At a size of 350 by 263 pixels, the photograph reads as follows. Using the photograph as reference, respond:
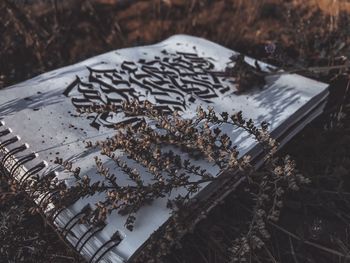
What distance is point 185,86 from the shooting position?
4.24 feet

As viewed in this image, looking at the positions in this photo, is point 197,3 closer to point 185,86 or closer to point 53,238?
point 185,86

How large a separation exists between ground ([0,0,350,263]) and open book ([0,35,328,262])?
0.08 meters

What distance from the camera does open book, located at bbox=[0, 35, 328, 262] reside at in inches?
33.9

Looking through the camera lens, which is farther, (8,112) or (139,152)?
(8,112)

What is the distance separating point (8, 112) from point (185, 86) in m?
0.52

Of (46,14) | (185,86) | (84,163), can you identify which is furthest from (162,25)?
(84,163)

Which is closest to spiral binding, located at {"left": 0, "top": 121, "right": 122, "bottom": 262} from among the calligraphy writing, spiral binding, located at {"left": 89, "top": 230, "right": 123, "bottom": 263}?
spiral binding, located at {"left": 89, "top": 230, "right": 123, "bottom": 263}

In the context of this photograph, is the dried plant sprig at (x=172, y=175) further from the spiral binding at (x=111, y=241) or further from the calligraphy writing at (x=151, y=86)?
the calligraphy writing at (x=151, y=86)

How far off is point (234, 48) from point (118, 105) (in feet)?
Result: 2.89

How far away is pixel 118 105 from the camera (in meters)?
1.13

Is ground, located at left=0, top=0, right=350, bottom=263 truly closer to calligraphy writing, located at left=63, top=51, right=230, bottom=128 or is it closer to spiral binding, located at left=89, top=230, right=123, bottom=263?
spiral binding, located at left=89, top=230, right=123, bottom=263

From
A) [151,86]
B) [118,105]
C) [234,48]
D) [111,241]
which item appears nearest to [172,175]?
Answer: [111,241]

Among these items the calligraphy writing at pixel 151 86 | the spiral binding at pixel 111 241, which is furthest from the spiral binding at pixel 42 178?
the calligraphy writing at pixel 151 86

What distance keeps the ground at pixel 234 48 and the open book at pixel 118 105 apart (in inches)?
3.2
